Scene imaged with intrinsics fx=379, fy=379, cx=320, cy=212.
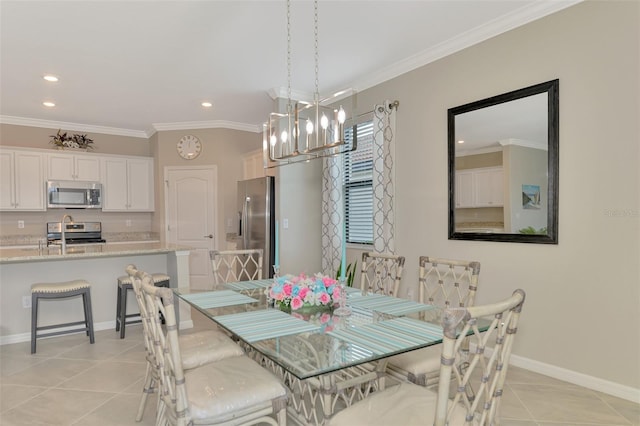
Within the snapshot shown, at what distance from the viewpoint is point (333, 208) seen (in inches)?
177

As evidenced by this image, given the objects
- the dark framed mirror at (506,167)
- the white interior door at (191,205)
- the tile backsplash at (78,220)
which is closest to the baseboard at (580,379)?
the dark framed mirror at (506,167)

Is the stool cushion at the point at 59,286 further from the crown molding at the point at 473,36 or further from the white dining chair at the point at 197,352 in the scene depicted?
the crown molding at the point at 473,36

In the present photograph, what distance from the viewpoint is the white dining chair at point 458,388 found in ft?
3.44

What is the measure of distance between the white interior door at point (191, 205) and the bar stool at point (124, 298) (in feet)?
6.73

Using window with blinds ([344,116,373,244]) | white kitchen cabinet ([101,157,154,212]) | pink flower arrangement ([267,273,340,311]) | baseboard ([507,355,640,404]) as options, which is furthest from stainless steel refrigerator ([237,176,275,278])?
baseboard ([507,355,640,404])

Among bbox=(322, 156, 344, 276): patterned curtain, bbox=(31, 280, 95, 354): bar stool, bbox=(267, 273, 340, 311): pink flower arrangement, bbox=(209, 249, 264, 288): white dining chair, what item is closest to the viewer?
bbox=(267, 273, 340, 311): pink flower arrangement

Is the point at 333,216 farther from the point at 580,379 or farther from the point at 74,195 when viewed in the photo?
the point at 74,195

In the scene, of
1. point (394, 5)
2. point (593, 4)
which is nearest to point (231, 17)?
point (394, 5)

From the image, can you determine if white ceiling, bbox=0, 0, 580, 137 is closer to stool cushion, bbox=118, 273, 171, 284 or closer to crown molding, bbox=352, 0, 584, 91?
crown molding, bbox=352, 0, 584, 91

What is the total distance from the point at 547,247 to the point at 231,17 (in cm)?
284

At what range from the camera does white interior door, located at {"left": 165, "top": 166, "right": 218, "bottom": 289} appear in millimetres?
6004

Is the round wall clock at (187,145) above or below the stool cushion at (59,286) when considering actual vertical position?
above

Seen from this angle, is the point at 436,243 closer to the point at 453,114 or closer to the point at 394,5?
the point at 453,114

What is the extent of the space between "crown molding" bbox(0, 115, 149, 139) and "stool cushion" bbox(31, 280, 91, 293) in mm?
3228
